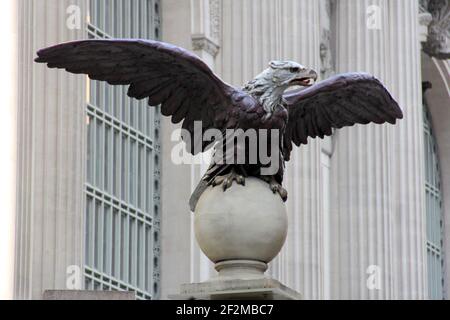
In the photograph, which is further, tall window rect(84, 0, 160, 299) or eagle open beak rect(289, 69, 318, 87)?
tall window rect(84, 0, 160, 299)

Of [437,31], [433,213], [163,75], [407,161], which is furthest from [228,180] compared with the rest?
[433,213]

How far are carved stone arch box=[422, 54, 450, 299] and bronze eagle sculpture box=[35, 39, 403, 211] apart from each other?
108 ft

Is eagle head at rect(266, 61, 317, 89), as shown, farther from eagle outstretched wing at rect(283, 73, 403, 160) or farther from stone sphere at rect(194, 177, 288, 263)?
stone sphere at rect(194, 177, 288, 263)

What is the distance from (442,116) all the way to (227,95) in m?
36.2

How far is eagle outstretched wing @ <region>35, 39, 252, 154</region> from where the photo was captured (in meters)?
18.0

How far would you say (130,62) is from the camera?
18484 millimetres

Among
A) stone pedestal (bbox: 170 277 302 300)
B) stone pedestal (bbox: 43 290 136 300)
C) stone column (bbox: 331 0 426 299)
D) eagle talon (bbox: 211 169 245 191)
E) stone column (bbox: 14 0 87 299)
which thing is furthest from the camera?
stone column (bbox: 331 0 426 299)

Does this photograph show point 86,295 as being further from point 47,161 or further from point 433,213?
point 433,213

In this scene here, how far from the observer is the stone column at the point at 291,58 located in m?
37.6

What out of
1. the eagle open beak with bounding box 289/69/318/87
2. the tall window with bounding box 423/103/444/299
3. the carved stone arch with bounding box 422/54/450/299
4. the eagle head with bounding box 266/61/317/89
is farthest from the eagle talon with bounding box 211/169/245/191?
the carved stone arch with bounding box 422/54/450/299

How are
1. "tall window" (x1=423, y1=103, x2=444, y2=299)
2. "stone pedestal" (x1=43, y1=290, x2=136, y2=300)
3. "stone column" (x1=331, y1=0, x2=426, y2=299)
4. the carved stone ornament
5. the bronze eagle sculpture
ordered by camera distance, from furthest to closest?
"tall window" (x1=423, y1=103, x2=444, y2=299)
the carved stone ornament
"stone column" (x1=331, y1=0, x2=426, y2=299)
"stone pedestal" (x1=43, y1=290, x2=136, y2=300)
the bronze eagle sculpture

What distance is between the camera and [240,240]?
55.9ft
